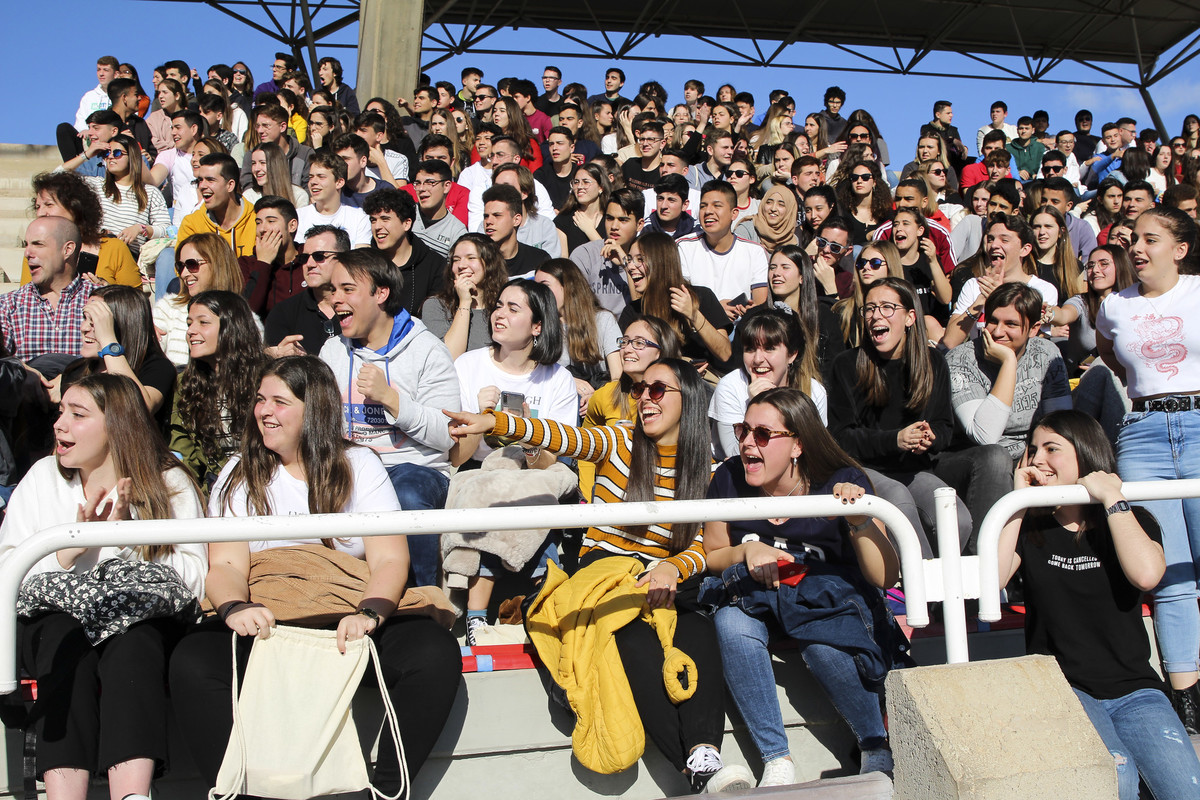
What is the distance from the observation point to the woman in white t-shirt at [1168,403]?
3363 millimetres

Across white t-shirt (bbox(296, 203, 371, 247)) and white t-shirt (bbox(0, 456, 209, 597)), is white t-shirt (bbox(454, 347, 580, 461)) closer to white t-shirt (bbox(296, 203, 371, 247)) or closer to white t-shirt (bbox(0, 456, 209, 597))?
white t-shirt (bbox(0, 456, 209, 597))

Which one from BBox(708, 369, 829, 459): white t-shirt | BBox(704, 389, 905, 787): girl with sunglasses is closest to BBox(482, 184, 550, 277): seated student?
BBox(708, 369, 829, 459): white t-shirt

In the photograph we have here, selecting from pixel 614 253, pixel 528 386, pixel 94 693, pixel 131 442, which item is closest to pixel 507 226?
pixel 614 253

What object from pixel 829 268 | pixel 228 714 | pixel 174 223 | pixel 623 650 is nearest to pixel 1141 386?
pixel 623 650

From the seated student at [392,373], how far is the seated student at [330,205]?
2303mm

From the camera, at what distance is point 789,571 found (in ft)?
10.9

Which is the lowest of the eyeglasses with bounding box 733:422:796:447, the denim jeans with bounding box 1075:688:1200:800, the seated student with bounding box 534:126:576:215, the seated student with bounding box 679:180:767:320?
the denim jeans with bounding box 1075:688:1200:800

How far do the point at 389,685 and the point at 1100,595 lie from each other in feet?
7.34

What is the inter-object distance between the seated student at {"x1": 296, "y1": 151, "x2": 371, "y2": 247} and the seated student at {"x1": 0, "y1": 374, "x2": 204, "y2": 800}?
135 inches

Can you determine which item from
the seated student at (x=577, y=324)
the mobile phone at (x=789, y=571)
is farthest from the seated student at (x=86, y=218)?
the mobile phone at (x=789, y=571)

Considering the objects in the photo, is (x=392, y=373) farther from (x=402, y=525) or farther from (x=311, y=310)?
(x=402, y=525)

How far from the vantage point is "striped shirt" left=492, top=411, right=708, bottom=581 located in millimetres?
3773

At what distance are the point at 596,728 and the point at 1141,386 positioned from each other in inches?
99.6

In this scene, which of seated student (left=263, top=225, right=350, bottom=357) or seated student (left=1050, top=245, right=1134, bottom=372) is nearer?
seated student (left=263, top=225, right=350, bottom=357)
